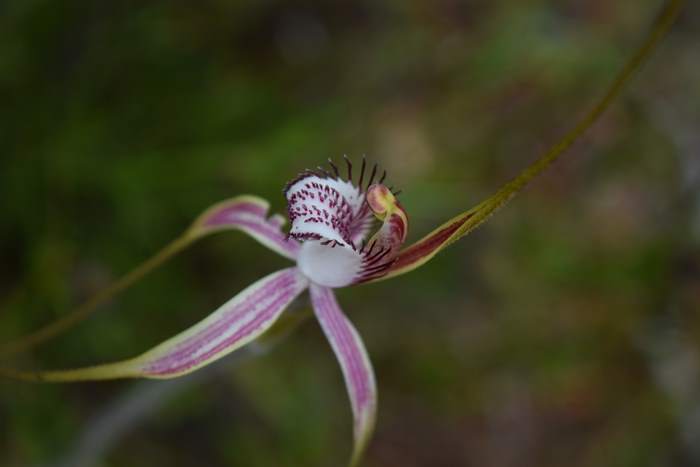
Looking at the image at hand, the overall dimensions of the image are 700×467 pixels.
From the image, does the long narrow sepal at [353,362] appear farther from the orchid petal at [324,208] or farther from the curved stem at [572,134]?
the curved stem at [572,134]

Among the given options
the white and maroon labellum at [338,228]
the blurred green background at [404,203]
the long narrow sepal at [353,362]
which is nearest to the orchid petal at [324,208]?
the white and maroon labellum at [338,228]

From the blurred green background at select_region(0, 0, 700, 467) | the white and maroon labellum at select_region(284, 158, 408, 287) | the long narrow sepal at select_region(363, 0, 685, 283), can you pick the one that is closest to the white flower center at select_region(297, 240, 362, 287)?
the white and maroon labellum at select_region(284, 158, 408, 287)

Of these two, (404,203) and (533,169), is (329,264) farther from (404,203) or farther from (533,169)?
(404,203)

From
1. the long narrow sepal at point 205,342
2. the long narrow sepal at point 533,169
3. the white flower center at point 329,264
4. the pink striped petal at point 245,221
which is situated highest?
the pink striped petal at point 245,221

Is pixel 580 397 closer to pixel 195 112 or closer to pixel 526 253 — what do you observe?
pixel 526 253

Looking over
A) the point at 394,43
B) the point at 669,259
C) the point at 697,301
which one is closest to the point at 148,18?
the point at 394,43
